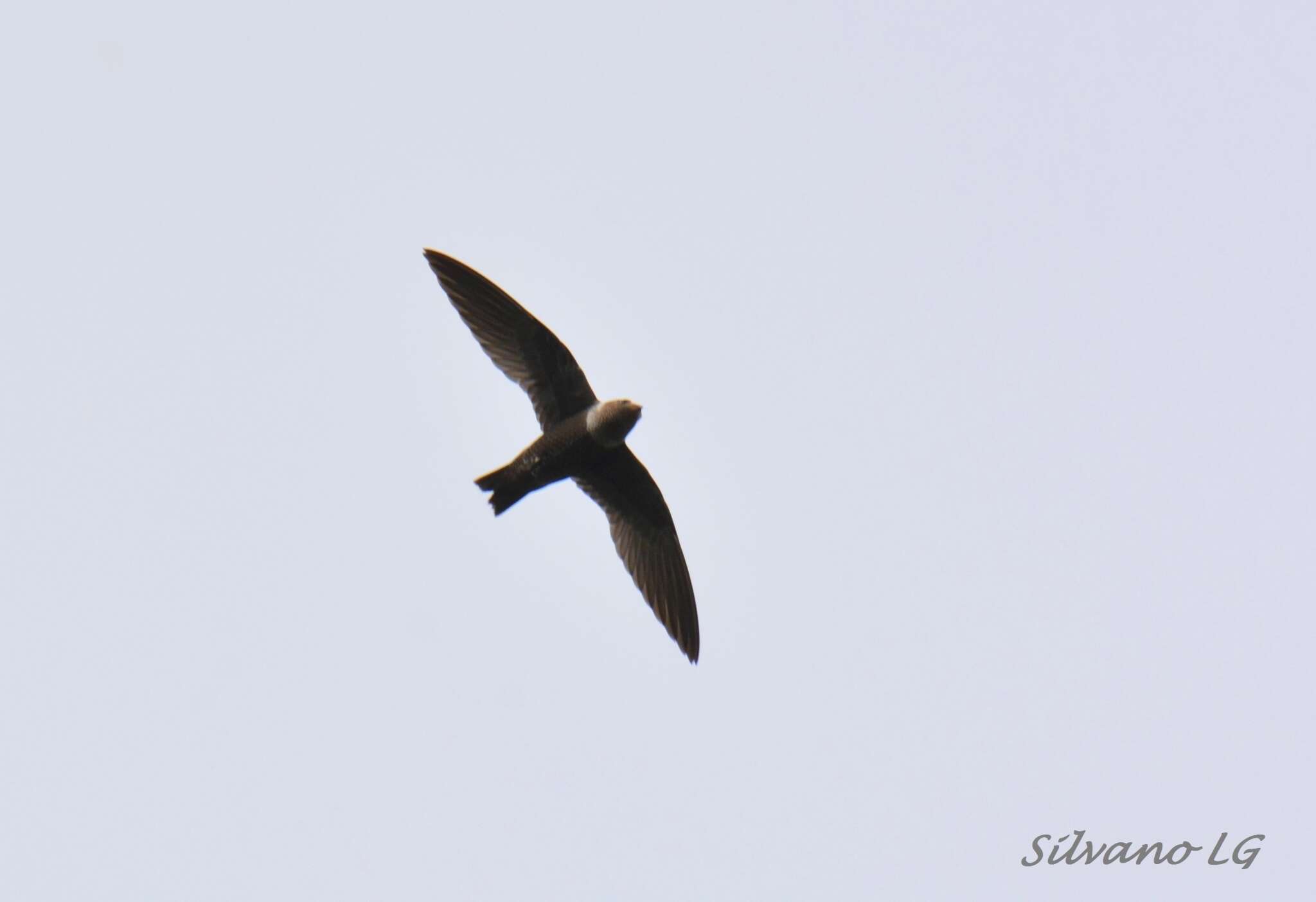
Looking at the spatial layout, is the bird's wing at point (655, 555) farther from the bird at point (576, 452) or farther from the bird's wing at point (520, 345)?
the bird's wing at point (520, 345)

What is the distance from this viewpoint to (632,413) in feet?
36.4

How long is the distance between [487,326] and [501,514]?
1.40 metres

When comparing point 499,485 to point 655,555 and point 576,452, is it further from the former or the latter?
point 655,555

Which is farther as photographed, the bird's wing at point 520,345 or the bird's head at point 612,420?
the bird's wing at point 520,345

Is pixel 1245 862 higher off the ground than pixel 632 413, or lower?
lower

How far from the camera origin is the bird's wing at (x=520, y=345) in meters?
11.5

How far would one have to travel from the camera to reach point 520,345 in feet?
38.0

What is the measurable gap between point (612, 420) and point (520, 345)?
3.17ft

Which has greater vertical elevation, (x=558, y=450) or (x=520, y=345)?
(x=520, y=345)

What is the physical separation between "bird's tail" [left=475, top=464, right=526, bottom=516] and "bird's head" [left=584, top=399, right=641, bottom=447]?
639mm

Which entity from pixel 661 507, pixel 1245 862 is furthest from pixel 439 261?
pixel 1245 862

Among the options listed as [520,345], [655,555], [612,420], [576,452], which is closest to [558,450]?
[576,452]

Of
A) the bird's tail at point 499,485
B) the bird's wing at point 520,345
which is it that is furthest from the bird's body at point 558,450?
the bird's wing at point 520,345

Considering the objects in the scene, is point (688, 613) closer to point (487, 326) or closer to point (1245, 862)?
point (487, 326)
